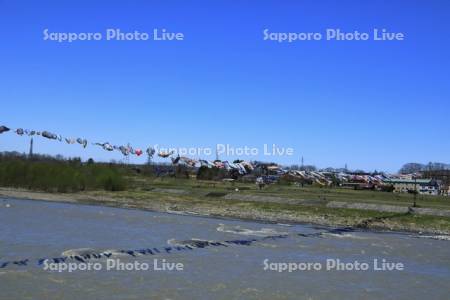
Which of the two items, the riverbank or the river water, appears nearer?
the river water

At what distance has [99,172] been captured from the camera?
8744 cm

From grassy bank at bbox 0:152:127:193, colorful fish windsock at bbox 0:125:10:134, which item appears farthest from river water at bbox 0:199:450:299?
grassy bank at bbox 0:152:127:193

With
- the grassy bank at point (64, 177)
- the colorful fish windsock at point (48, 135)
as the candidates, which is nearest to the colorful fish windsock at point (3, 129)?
the colorful fish windsock at point (48, 135)

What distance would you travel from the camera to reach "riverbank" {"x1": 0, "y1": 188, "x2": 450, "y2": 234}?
45844 millimetres

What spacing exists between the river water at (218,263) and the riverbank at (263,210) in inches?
326

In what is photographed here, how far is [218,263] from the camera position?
22453mm

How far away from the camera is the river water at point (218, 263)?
55.8 ft

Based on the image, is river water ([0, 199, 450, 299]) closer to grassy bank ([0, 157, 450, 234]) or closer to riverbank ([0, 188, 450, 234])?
riverbank ([0, 188, 450, 234])

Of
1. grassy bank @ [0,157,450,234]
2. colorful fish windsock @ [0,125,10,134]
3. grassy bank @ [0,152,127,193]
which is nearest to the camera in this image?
colorful fish windsock @ [0,125,10,134]

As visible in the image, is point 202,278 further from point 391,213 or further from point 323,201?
point 323,201

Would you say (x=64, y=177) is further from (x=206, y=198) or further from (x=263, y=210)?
(x=263, y=210)

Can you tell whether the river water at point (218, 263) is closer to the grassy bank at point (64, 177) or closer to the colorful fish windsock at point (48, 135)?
the colorful fish windsock at point (48, 135)

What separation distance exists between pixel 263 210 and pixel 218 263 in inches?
1363

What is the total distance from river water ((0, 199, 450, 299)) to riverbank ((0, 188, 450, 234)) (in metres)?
8.28
